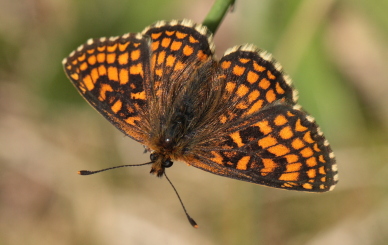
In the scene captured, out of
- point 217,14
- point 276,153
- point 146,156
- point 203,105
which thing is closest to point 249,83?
point 203,105

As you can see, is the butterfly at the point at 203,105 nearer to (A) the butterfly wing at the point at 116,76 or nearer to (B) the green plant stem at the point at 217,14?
(A) the butterfly wing at the point at 116,76

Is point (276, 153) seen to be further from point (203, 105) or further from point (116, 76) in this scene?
point (116, 76)

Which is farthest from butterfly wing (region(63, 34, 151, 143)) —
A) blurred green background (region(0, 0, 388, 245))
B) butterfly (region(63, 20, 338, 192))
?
blurred green background (region(0, 0, 388, 245))

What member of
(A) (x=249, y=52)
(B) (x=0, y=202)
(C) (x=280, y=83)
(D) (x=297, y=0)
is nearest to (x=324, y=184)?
(C) (x=280, y=83)

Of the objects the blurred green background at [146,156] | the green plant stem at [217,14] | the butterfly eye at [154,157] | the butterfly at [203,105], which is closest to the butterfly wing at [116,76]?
→ the butterfly at [203,105]

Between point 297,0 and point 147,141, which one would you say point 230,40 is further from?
point 147,141
